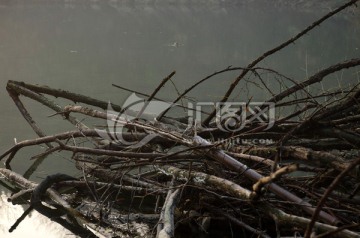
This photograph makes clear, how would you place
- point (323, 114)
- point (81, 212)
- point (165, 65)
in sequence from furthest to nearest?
1. point (165, 65)
2. point (81, 212)
3. point (323, 114)

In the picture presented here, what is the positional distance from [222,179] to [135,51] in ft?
44.1

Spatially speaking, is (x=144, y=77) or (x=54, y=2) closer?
(x=144, y=77)

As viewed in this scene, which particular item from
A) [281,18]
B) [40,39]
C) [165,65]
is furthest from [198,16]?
[165,65]

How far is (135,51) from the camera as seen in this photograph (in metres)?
15.7

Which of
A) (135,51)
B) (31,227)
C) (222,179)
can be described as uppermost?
(135,51)

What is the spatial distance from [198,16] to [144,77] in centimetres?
2044

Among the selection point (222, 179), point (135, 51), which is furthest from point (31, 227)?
point (135, 51)

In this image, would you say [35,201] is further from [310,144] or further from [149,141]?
[310,144]

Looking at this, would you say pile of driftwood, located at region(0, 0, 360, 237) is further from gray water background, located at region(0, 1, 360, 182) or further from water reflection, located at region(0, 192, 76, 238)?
gray water background, located at region(0, 1, 360, 182)

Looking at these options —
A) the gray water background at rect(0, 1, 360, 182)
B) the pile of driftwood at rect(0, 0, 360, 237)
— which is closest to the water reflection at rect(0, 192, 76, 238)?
the pile of driftwood at rect(0, 0, 360, 237)

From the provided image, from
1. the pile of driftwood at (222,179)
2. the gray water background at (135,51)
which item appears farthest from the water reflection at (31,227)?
the gray water background at (135,51)

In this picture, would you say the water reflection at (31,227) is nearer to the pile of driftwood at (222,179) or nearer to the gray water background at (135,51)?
the pile of driftwood at (222,179)

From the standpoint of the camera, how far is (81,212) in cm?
363

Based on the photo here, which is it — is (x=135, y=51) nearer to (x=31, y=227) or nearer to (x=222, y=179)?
(x=31, y=227)
